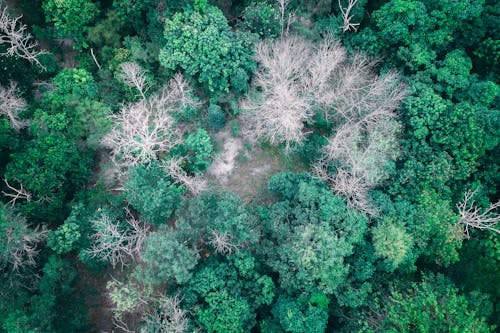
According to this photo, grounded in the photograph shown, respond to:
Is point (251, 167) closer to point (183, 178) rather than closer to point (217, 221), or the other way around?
point (183, 178)

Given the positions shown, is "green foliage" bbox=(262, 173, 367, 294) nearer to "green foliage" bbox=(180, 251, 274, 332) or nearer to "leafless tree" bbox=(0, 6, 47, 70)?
"green foliage" bbox=(180, 251, 274, 332)

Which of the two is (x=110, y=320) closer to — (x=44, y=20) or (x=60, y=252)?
(x=60, y=252)

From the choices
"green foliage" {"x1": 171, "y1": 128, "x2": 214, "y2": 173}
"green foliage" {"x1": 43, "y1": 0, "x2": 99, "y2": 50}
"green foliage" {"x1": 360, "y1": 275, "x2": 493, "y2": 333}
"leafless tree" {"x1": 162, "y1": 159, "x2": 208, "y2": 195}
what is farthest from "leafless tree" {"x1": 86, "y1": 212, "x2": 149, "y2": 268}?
"green foliage" {"x1": 360, "y1": 275, "x2": 493, "y2": 333}

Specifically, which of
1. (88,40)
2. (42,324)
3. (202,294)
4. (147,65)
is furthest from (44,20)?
(202,294)

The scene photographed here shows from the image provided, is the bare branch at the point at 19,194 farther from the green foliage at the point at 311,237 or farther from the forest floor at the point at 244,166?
the green foliage at the point at 311,237

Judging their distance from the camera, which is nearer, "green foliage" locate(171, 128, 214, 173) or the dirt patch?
"green foliage" locate(171, 128, 214, 173)

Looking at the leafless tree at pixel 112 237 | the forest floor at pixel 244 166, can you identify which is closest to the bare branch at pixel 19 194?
the leafless tree at pixel 112 237
